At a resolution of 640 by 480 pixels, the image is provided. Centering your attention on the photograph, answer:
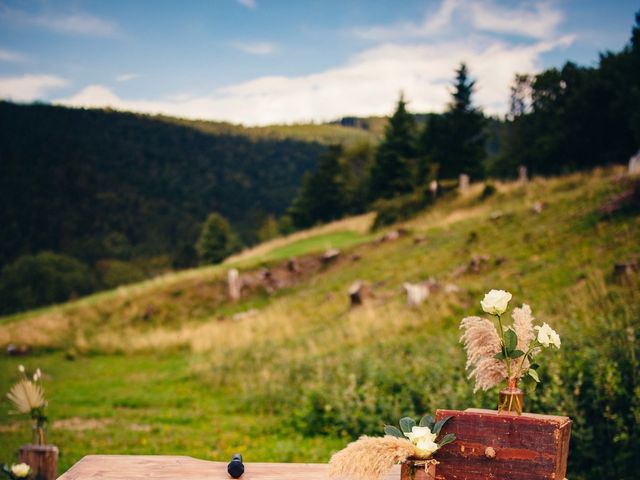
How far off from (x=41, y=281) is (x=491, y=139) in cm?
6498

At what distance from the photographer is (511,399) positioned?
8.36 feet

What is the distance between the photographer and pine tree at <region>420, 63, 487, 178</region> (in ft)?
129

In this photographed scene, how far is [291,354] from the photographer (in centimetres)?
1234

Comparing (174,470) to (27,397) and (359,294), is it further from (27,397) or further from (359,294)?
(359,294)

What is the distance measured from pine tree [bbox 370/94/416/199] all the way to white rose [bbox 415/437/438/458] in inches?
1553

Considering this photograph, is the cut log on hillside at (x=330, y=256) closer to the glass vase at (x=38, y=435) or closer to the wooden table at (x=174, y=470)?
the glass vase at (x=38, y=435)

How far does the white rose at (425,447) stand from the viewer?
231 centimetres

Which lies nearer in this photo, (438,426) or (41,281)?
(438,426)

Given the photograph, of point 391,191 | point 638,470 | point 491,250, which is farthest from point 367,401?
point 391,191

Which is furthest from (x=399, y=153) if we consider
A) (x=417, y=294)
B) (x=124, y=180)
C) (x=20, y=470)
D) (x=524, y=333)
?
(x=124, y=180)

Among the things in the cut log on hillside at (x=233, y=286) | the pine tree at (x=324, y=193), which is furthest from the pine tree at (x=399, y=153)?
the cut log on hillside at (x=233, y=286)

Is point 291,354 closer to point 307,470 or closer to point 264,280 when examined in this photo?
point 307,470

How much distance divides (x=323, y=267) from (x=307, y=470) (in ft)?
66.5

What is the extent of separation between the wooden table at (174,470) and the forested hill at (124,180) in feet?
308
